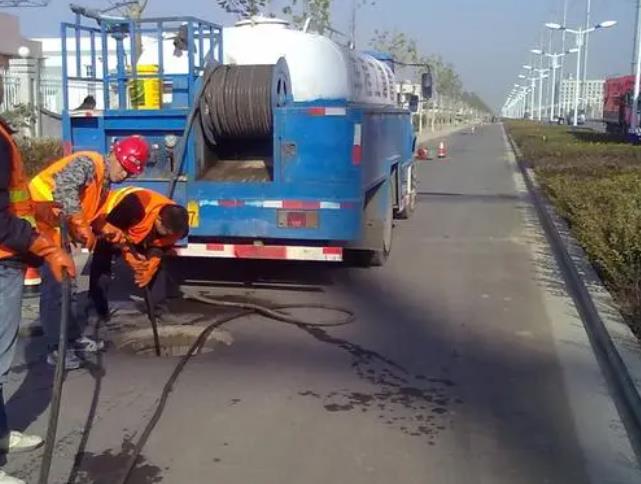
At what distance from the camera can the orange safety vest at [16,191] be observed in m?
3.89

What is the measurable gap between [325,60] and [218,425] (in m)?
4.68

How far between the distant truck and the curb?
109 ft

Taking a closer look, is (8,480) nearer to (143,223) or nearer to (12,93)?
(143,223)

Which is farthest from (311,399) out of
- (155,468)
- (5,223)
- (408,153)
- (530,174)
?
(530,174)

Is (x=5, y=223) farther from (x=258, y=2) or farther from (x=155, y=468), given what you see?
(x=258, y=2)

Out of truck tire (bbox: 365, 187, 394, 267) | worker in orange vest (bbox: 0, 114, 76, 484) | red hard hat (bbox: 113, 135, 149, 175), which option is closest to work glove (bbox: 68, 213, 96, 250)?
red hard hat (bbox: 113, 135, 149, 175)

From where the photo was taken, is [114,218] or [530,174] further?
[530,174]

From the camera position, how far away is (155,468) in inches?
169

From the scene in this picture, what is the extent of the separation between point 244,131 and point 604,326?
3.58 m

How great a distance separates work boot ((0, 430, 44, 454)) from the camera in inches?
173

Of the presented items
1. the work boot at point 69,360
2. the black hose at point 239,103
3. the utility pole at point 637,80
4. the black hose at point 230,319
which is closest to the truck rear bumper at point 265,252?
the black hose at point 230,319

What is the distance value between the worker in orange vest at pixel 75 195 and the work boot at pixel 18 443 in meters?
1.08

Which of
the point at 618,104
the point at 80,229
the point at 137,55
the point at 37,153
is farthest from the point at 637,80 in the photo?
the point at 80,229

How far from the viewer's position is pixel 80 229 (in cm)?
502
